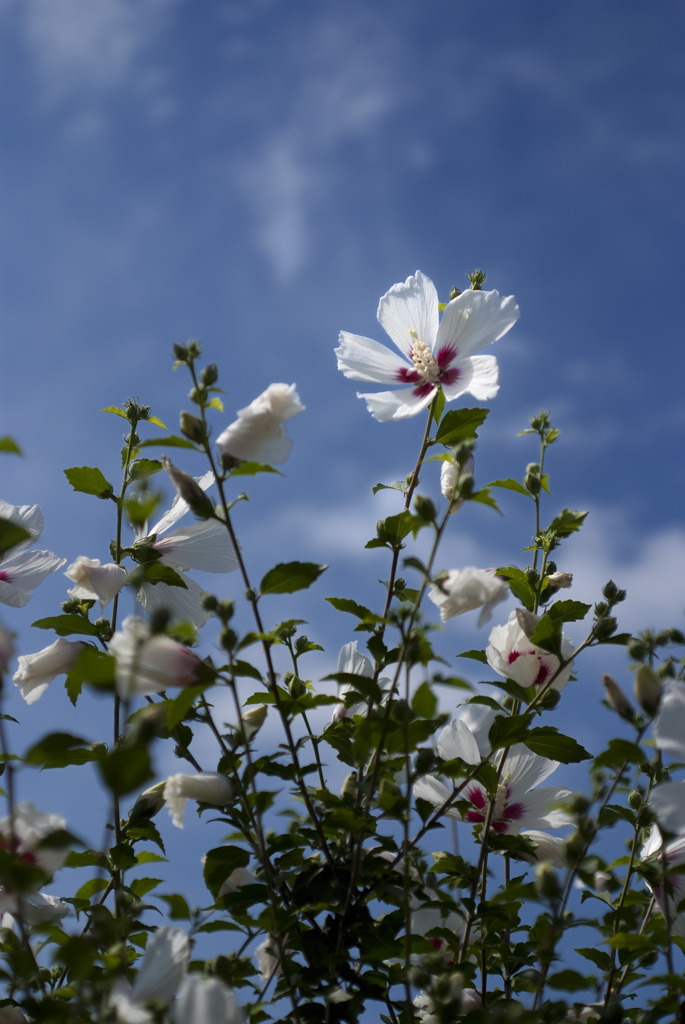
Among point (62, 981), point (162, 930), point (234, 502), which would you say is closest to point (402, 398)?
point (234, 502)

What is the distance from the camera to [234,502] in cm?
180

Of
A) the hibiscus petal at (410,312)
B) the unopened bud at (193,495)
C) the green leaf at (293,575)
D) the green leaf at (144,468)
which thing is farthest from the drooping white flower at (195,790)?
the hibiscus petal at (410,312)

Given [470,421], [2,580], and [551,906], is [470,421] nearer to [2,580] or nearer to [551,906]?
[551,906]

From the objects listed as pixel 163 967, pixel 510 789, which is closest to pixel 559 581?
pixel 510 789

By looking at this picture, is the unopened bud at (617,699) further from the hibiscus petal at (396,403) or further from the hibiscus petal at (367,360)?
the hibiscus petal at (367,360)

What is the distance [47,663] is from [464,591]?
960 millimetres

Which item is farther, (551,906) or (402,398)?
(402,398)

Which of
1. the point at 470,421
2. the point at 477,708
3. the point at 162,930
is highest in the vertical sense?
the point at 470,421

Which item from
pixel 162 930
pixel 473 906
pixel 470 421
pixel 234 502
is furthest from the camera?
pixel 470 421

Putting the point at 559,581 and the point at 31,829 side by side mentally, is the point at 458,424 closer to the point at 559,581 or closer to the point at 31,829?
the point at 559,581

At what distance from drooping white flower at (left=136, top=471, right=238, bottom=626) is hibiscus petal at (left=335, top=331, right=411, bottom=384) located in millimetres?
418

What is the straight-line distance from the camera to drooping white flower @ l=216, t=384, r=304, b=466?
170 centimetres

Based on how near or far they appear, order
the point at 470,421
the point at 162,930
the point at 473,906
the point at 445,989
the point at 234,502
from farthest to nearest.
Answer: the point at 470,421
the point at 473,906
the point at 234,502
the point at 162,930
the point at 445,989

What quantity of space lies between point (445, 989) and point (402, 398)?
124cm
